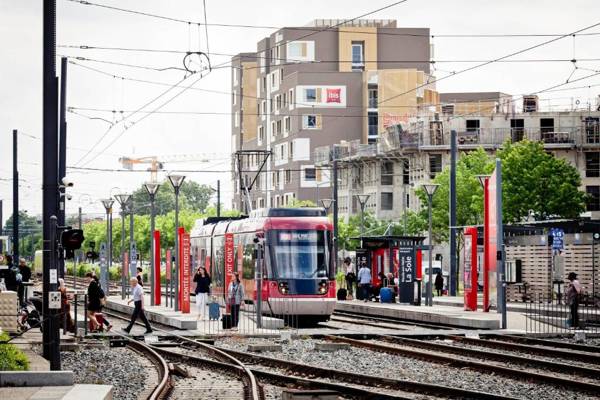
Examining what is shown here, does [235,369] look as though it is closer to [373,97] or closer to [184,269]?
[184,269]

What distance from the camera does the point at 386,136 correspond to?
105 meters

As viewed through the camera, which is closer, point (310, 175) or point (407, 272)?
point (407, 272)

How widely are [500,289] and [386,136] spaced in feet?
222

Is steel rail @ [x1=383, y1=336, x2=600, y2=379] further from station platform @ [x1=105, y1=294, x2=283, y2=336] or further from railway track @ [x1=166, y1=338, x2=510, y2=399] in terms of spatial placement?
station platform @ [x1=105, y1=294, x2=283, y2=336]

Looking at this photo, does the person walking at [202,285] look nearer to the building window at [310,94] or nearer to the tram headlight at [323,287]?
the tram headlight at [323,287]

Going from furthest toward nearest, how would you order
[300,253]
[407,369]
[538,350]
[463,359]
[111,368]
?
[300,253]
[538,350]
[463,359]
[111,368]
[407,369]

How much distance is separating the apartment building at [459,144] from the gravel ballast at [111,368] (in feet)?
215

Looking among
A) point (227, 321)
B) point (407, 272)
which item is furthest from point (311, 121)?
point (227, 321)

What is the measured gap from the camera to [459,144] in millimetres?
97938

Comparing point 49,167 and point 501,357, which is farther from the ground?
point 49,167

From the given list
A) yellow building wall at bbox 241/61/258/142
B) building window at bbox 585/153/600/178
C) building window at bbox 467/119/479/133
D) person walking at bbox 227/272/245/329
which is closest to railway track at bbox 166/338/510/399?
person walking at bbox 227/272/245/329

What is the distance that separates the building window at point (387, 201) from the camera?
108 metres

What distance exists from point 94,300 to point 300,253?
7283 millimetres

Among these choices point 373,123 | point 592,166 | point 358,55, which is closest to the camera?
point 592,166
